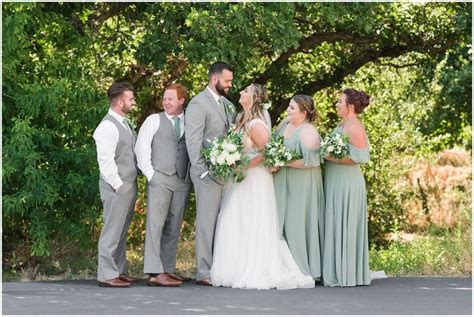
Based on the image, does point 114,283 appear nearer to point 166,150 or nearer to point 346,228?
point 166,150

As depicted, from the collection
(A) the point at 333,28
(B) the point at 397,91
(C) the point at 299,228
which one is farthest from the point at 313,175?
(B) the point at 397,91

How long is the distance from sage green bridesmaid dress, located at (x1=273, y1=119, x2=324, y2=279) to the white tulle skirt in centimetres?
10

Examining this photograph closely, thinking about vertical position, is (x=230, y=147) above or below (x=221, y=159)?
above

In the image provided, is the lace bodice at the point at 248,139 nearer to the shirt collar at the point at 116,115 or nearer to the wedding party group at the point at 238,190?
the wedding party group at the point at 238,190

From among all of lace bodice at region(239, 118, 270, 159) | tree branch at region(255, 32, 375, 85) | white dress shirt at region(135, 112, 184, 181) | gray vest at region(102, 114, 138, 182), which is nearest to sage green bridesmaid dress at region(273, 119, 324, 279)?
lace bodice at region(239, 118, 270, 159)

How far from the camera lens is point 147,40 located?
500 inches

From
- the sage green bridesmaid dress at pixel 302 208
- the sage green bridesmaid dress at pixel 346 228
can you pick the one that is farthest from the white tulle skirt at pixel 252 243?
the sage green bridesmaid dress at pixel 346 228

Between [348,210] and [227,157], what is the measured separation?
1.41 m

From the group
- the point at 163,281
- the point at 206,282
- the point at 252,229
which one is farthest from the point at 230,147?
the point at 163,281

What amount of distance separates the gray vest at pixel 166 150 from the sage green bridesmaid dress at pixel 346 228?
1.54 meters

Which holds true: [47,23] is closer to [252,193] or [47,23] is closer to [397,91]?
[252,193]

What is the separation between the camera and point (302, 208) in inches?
411

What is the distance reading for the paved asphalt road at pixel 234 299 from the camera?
28.0ft

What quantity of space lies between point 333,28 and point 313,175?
441cm
